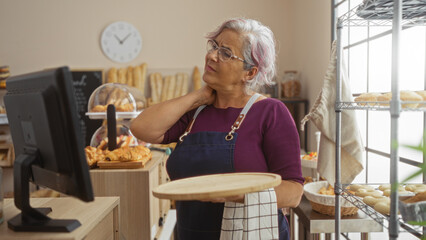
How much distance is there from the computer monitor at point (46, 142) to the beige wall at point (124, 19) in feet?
14.7

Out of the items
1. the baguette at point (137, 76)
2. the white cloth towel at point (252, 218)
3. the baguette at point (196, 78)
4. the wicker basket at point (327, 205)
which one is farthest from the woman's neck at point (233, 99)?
the baguette at point (137, 76)

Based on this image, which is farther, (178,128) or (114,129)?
(114,129)

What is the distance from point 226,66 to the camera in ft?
4.99

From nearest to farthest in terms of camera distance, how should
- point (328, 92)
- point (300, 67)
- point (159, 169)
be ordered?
point (328, 92), point (159, 169), point (300, 67)

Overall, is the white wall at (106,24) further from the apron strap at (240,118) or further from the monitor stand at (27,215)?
the monitor stand at (27,215)

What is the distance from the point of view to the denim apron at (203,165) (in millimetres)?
1461

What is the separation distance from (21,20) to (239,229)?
5487 millimetres

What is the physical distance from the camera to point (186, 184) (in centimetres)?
120

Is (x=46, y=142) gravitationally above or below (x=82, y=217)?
above

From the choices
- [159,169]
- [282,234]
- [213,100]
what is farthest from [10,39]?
[282,234]

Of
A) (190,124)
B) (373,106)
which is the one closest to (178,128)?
(190,124)

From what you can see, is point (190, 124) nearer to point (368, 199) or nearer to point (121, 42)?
point (368, 199)

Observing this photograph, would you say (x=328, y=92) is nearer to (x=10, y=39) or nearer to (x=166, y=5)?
(x=166, y=5)

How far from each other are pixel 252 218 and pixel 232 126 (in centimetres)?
36
